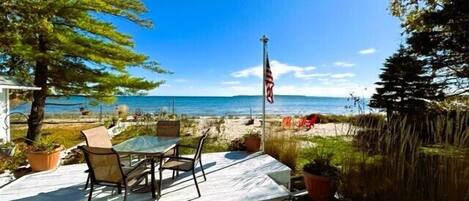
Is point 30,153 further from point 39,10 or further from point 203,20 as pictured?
point 203,20

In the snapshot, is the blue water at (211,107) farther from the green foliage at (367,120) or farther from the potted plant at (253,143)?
the green foliage at (367,120)

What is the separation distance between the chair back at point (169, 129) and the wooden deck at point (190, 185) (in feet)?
2.09

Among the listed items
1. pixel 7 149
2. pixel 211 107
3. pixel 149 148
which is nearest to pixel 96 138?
pixel 149 148

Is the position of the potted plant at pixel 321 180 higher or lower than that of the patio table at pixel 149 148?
lower

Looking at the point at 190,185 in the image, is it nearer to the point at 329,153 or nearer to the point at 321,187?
the point at 321,187

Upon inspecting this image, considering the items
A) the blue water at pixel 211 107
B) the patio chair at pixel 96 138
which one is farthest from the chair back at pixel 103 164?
the blue water at pixel 211 107

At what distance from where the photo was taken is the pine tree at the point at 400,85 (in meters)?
11.4

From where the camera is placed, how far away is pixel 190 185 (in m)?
3.97

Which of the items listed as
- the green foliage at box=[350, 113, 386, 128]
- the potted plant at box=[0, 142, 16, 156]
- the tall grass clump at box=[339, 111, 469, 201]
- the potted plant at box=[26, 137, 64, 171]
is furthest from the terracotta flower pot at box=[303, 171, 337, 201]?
Result: the potted plant at box=[0, 142, 16, 156]

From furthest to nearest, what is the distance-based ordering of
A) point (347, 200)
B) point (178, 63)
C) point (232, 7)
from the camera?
point (178, 63) → point (232, 7) → point (347, 200)

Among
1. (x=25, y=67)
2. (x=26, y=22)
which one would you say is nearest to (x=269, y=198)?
(x=26, y=22)

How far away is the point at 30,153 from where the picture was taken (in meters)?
4.50

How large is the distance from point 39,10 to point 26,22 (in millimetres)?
413

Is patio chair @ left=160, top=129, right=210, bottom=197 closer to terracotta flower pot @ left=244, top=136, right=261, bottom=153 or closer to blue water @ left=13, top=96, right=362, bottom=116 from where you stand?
terracotta flower pot @ left=244, top=136, right=261, bottom=153
